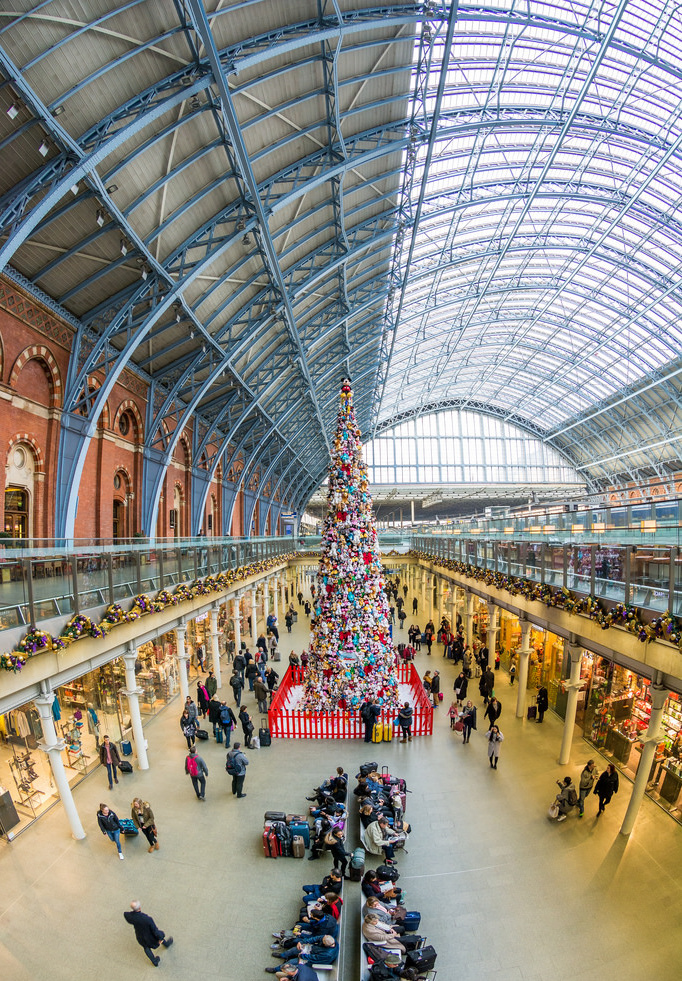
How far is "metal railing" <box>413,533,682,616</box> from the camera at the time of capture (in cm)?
797

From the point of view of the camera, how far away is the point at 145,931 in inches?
268

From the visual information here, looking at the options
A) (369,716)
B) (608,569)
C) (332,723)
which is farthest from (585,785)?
(332,723)

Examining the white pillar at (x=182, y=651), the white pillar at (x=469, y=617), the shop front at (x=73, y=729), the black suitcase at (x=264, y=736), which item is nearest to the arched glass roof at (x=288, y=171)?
the white pillar at (x=182, y=651)

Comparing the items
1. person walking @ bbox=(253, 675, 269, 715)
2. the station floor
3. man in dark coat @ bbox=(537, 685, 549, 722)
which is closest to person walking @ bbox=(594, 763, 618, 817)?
the station floor

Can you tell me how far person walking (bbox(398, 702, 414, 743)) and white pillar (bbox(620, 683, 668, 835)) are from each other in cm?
523

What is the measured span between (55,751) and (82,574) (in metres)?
3.12

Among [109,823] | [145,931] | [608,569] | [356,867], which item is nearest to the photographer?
[145,931]

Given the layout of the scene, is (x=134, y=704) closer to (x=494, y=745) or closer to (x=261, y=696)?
(x=261, y=696)

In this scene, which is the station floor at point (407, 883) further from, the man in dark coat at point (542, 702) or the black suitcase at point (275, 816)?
the man in dark coat at point (542, 702)

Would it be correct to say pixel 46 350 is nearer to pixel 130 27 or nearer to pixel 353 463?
pixel 130 27

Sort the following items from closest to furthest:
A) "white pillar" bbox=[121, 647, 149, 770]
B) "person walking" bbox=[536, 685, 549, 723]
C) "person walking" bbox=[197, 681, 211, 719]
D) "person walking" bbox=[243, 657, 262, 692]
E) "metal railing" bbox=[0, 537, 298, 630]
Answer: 1. "metal railing" bbox=[0, 537, 298, 630]
2. "white pillar" bbox=[121, 647, 149, 770]
3. "person walking" bbox=[536, 685, 549, 723]
4. "person walking" bbox=[197, 681, 211, 719]
5. "person walking" bbox=[243, 657, 262, 692]

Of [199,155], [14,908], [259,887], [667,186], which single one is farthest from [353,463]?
[667,186]

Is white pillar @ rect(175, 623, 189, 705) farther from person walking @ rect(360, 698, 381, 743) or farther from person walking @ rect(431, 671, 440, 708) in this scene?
person walking @ rect(431, 671, 440, 708)

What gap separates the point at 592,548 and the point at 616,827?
208 inches
